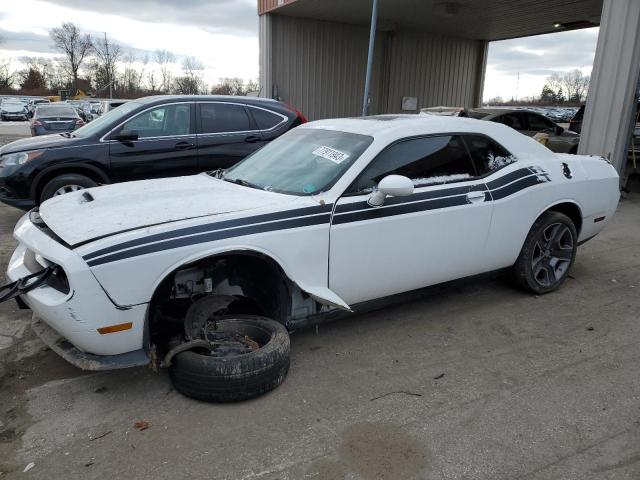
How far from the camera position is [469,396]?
317cm

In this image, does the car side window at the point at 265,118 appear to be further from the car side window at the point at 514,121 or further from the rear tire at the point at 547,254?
the car side window at the point at 514,121

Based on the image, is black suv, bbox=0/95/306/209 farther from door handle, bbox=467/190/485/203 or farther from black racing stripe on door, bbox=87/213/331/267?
black racing stripe on door, bbox=87/213/331/267

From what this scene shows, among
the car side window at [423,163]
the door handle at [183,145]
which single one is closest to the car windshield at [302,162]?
the car side window at [423,163]

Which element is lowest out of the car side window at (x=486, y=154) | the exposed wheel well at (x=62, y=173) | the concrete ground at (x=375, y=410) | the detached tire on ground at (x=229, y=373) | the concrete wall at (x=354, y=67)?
the concrete ground at (x=375, y=410)

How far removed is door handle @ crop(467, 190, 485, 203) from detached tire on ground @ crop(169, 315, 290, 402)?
1873 mm

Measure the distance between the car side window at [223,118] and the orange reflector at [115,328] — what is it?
4.88 metres

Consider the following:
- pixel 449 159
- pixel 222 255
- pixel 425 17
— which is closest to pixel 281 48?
pixel 425 17

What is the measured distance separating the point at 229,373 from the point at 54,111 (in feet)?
55.9

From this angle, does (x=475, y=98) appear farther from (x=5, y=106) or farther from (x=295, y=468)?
(x=5, y=106)

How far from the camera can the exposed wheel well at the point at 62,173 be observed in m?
6.63

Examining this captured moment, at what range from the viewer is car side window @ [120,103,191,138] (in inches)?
277

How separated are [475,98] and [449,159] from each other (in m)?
16.8

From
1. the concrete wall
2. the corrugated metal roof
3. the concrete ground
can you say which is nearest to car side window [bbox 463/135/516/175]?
the concrete ground

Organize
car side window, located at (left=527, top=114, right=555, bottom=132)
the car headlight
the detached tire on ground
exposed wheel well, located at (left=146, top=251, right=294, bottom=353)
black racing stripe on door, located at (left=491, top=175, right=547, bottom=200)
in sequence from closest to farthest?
the detached tire on ground
exposed wheel well, located at (left=146, top=251, right=294, bottom=353)
black racing stripe on door, located at (left=491, top=175, right=547, bottom=200)
the car headlight
car side window, located at (left=527, top=114, right=555, bottom=132)
